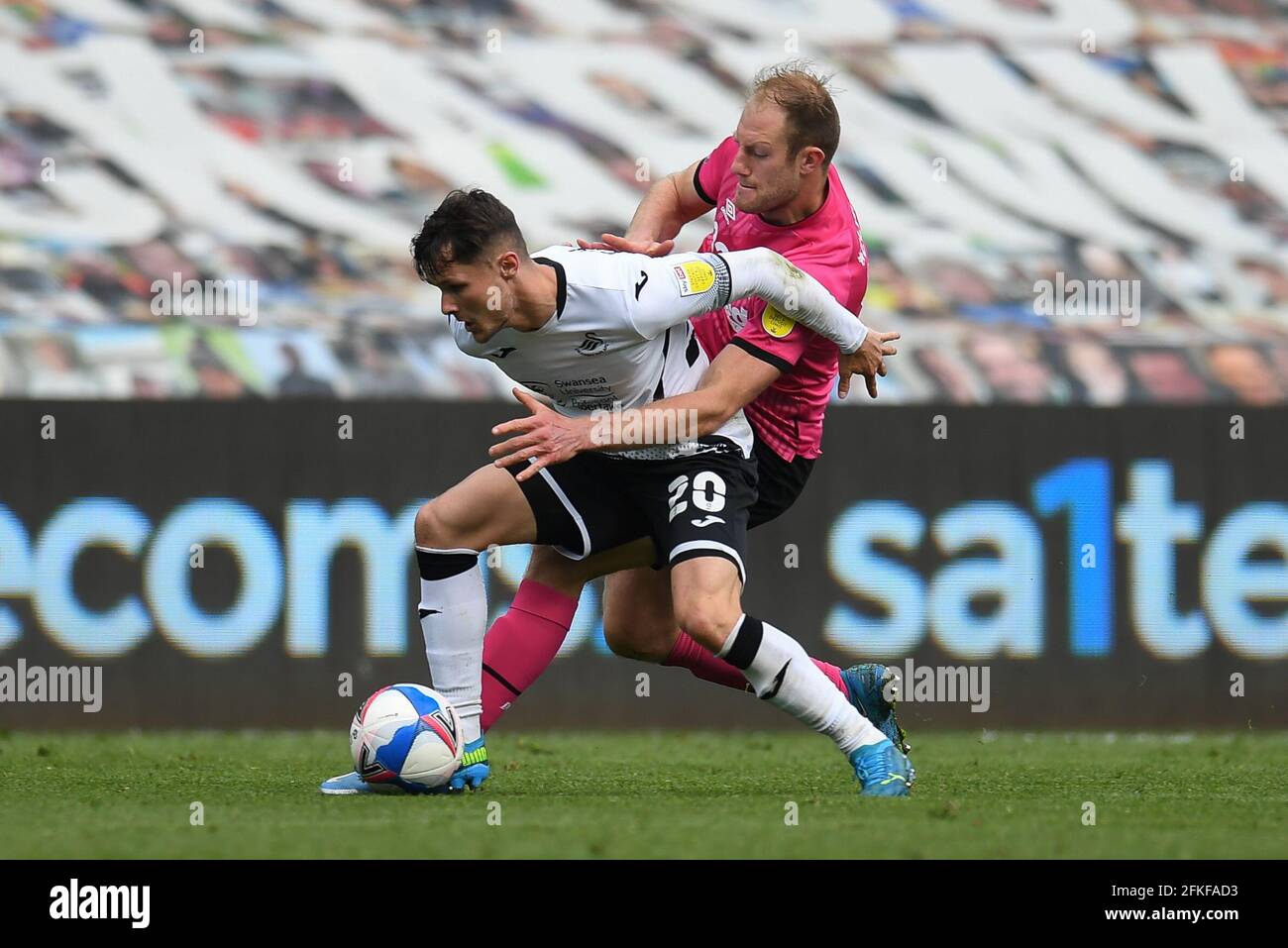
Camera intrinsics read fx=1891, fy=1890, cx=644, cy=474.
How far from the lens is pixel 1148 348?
13.5 meters

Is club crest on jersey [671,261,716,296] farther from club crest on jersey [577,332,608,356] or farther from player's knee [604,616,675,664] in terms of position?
player's knee [604,616,675,664]

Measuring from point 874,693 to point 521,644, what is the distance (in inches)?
46.3

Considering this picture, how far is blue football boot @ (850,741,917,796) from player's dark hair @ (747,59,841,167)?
174 cm

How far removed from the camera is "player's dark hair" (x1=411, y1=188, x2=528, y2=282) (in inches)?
204

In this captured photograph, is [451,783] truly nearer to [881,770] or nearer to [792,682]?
[792,682]

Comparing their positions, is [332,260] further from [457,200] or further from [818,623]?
[457,200]

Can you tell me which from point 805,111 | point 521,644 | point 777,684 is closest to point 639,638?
point 521,644

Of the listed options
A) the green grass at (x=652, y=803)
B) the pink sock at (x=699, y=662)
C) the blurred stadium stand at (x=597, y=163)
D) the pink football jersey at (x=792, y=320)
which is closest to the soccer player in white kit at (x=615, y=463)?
the pink football jersey at (x=792, y=320)

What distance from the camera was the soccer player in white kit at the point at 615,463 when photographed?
5285 millimetres

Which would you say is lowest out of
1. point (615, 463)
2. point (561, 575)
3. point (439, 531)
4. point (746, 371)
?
point (561, 575)

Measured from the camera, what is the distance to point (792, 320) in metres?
5.63

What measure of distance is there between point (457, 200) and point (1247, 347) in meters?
9.65

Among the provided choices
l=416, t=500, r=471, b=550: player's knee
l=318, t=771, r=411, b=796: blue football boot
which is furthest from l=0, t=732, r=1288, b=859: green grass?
l=416, t=500, r=471, b=550: player's knee

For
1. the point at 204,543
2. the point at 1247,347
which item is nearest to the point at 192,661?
the point at 204,543
